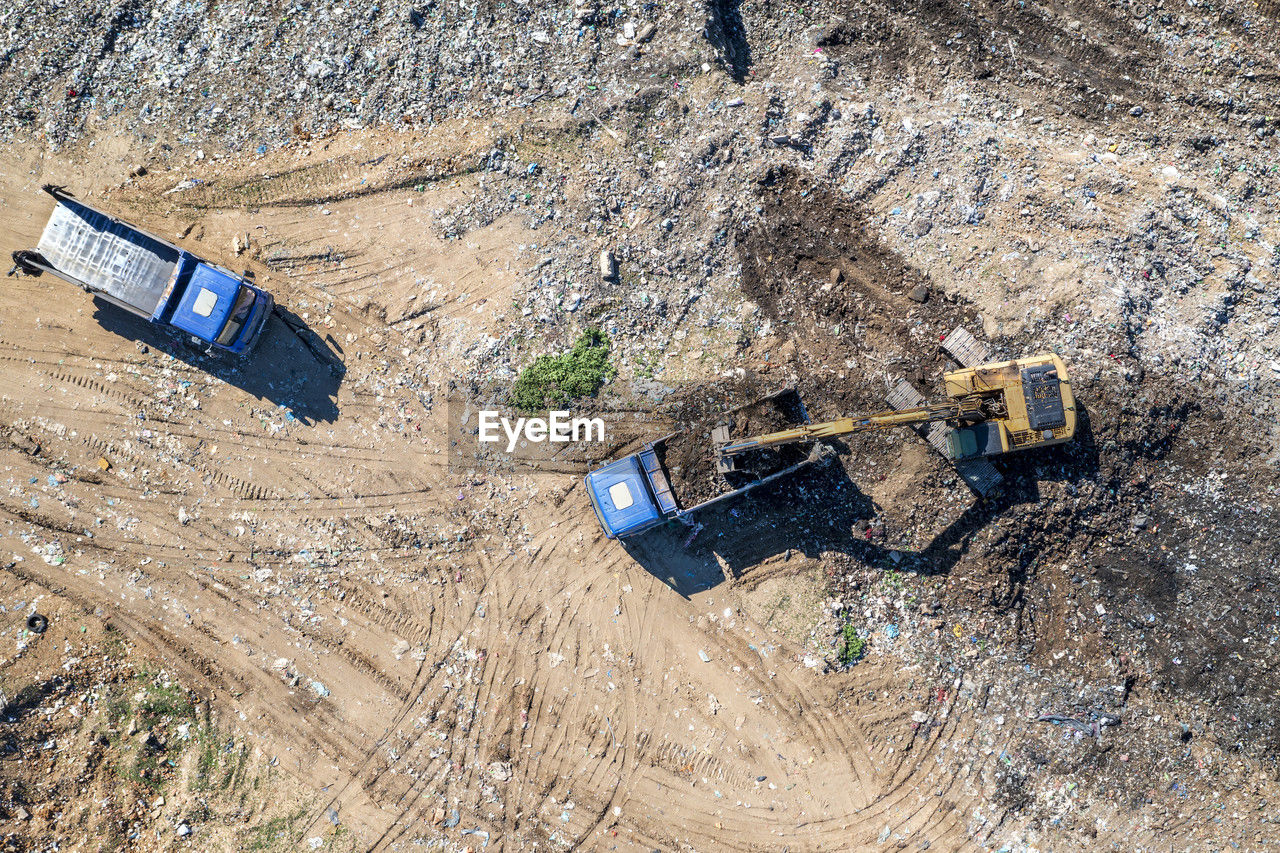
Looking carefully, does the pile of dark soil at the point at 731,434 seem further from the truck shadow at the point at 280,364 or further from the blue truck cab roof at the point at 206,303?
the blue truck cab roof at the point at 206,303

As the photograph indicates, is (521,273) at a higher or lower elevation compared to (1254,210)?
lower

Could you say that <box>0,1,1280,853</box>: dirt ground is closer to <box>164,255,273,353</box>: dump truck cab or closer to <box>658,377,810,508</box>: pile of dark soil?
<box>658,377,810,508</box>: pile of dark soil

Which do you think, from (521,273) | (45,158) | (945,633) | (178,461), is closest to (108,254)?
(45,158)

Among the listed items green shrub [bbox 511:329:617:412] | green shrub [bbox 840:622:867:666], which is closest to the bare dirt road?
green shrub [bbox 840:622:867:666]

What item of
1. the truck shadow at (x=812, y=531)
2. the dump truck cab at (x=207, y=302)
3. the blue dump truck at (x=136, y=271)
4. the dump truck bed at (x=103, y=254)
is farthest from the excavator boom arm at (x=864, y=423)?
the dump truck bed at (x=103, y=254)

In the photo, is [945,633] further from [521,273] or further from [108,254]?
[108,254]
